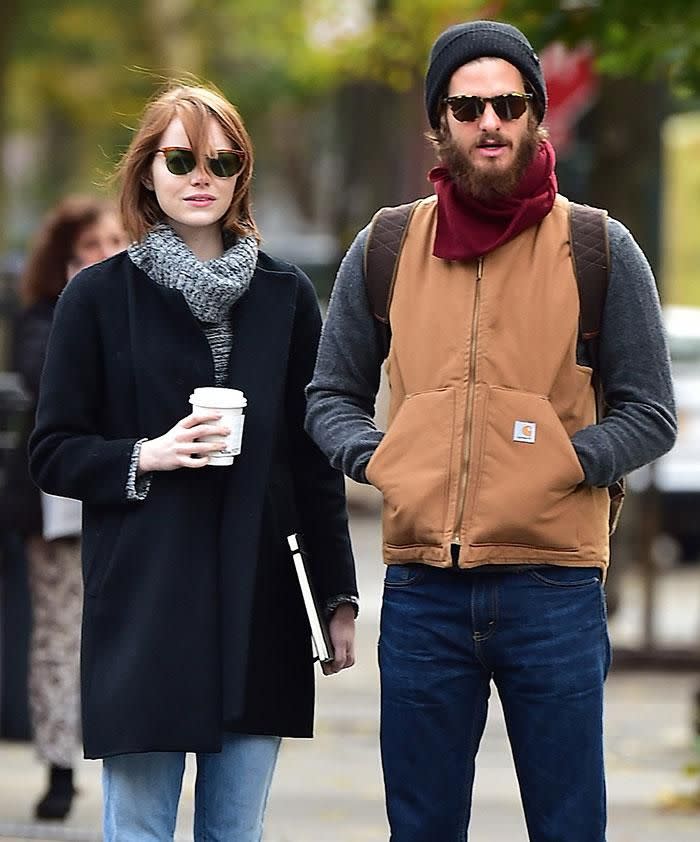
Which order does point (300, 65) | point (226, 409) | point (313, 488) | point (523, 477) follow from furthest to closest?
point (300, 65), point (313, 488), point (226, 409), point (523, 477)

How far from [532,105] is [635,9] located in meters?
3.36

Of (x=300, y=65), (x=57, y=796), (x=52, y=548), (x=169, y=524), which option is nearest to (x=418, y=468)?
(x=169, y=524)

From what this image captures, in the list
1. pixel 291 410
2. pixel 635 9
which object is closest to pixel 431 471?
pixel 291 410

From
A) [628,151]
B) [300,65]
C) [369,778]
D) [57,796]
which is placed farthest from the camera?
[300,65]

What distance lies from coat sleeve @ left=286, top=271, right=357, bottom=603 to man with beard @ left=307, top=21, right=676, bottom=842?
0.74 ft

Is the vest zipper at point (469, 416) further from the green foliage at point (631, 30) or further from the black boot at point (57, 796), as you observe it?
the green foliage at point (631, 30)

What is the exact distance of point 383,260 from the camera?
388cm

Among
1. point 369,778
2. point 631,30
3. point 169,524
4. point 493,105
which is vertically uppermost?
point 631,30

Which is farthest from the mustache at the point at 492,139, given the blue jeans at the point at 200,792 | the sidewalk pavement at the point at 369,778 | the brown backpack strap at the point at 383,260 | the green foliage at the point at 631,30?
the green foliage at the point at 631,30

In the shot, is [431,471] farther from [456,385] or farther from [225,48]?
[225,48]

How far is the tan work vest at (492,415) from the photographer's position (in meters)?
3.71

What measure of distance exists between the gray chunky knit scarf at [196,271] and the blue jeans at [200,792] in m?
0.83

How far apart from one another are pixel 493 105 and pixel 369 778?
4160 mm

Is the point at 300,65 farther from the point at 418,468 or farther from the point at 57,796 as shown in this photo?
the point at 418,468
